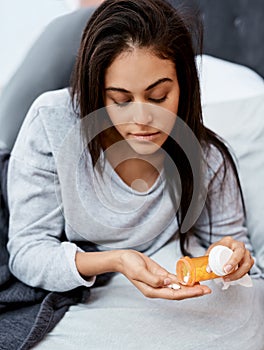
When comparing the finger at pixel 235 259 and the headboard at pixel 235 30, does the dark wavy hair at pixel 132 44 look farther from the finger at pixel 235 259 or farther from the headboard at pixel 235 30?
the headboard at pixel 235 30

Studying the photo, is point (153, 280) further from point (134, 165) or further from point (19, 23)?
point (19, 23)

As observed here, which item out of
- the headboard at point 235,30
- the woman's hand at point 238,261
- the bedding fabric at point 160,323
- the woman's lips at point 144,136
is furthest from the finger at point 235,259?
the headboard at point 235,30

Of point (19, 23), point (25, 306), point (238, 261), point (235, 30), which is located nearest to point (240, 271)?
point (238, 261)

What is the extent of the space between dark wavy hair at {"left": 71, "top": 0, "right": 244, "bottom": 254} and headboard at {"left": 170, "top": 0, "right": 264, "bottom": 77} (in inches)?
21.2

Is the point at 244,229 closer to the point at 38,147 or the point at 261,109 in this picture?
the point at 261,109

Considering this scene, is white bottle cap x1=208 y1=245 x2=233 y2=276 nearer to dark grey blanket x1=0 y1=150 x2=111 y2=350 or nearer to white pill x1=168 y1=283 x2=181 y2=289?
white pill x1=168 y1=283 x2=181 y2=289

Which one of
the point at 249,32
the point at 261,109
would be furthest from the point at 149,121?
the point at 249,32

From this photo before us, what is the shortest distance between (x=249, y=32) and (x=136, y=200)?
0.68 metres

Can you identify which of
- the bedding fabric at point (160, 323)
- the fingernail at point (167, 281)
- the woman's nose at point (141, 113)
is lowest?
the bedding fabric at point (160, 323)

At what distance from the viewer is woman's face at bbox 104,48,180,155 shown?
96 centimetres

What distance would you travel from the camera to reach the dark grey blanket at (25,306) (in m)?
0.96

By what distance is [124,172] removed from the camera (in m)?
1.15

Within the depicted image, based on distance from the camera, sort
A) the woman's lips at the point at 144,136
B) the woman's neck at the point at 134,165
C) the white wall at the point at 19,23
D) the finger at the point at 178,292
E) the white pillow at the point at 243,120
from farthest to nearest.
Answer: the white wall at the point at 19,23 → the white pillow at the point at 243,120 → the woman's neck at the point at 134,165 → the woman's lips at the point at 144,136 → the finger at the point at 178,292

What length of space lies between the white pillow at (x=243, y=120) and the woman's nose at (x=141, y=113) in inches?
9.9
